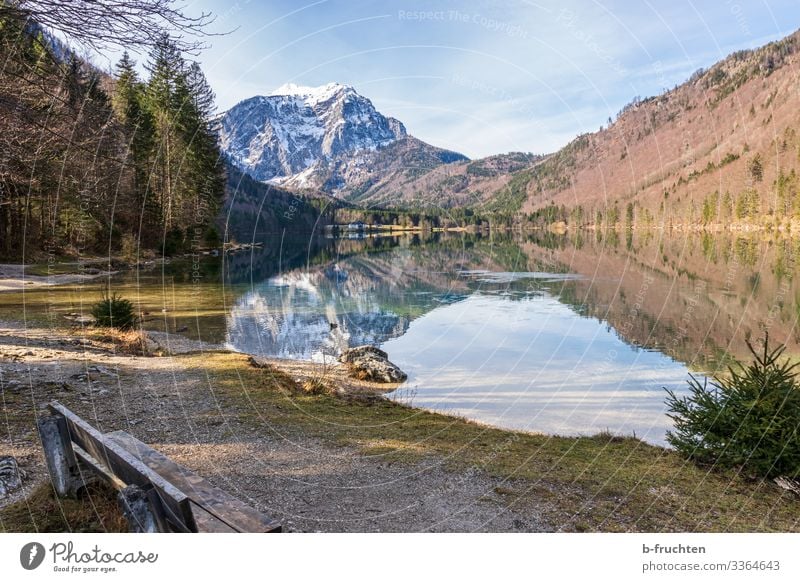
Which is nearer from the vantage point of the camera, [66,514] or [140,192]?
[66,514]

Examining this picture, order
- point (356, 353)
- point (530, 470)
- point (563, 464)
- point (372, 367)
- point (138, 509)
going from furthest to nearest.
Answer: point (356, 353)
point (372, 367)
point (563, 464)
point (530, 470)
point (138, 509)

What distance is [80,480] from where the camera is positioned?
5102mm

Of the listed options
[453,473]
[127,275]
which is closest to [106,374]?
[453,473]

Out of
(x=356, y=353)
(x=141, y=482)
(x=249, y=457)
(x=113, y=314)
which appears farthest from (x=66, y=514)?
(x=113, y=314)

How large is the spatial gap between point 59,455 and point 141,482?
1.97 meters

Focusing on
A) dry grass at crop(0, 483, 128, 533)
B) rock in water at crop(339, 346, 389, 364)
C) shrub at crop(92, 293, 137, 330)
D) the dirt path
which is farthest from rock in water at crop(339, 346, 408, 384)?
dry grass at crop(0, 483, 128, 533)

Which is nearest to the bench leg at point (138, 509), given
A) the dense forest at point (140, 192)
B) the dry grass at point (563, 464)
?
the dry grass at point (563, 464)

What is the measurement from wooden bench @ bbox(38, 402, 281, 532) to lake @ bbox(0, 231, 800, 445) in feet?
27.1

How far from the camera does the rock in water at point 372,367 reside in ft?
50.9

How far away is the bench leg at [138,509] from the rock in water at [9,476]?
10.6ft

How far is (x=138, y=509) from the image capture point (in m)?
3.35

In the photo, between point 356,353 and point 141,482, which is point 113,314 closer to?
point 356,353

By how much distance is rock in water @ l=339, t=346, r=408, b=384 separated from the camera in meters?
15.5
